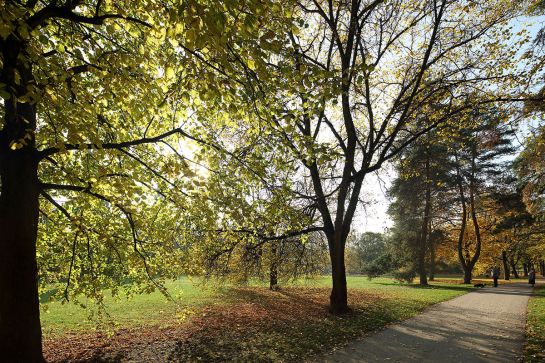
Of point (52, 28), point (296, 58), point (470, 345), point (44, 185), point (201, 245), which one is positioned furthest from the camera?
point (201, 245)

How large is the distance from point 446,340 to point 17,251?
8.98m

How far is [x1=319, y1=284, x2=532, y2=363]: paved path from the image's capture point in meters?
6.65

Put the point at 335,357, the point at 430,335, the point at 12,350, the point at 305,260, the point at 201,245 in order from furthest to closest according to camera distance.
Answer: the point at 305,260 < the point at 201,245 < the point at 430,335 < the point at 335,357 < the point at 12,350

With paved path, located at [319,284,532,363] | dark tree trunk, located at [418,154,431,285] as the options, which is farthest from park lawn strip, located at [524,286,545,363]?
dark tree trunk, located at [418,154,431,285]

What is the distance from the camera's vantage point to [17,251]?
490 cm

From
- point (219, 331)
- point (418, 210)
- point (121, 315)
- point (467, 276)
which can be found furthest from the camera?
point (467, 276)

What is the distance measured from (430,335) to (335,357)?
3383 millimetres

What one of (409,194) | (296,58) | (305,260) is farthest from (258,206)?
(409,194)

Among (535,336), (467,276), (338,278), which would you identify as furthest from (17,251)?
(467,276)

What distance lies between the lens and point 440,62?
38.8 feet

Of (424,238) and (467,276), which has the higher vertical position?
(424,238)

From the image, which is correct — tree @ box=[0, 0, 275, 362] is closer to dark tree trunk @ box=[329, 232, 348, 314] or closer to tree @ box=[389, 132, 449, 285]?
dark tree trunk @ box=[329, 232, 348, 314]

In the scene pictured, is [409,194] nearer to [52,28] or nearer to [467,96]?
[467,96]

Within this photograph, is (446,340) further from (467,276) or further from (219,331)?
(467,276)
